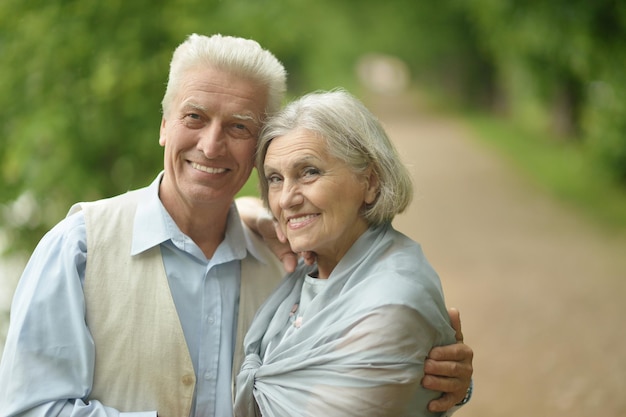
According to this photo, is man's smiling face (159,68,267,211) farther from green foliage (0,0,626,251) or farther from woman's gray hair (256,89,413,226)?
green foliage (0,0,626,251)

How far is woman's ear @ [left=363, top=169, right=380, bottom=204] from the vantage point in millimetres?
2285

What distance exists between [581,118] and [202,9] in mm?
15071

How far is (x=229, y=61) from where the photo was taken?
2453 millimetres

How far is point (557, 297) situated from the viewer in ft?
25.6

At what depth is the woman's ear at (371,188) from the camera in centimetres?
229

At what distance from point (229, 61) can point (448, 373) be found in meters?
1.15

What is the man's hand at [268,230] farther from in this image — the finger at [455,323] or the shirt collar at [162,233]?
the finger at [455,323]

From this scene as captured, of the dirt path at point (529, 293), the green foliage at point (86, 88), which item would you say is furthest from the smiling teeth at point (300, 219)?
the green foliage at point (86, 88)

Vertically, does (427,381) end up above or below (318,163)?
below

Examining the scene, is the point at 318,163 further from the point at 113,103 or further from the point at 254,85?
the point at 113,103

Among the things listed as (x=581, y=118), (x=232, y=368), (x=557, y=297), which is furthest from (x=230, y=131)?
(x=581, y=118)

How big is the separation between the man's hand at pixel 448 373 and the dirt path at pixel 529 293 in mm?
653

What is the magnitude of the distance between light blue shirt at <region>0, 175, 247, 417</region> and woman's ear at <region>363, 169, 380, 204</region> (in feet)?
1.78

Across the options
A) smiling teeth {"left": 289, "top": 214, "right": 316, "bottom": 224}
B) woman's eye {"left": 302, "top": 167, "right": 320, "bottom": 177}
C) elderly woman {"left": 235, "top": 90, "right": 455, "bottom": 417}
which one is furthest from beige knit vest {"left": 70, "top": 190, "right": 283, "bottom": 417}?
woman's eye {"left": 302, "top": 167, "right": 320, "bottom": 177}
